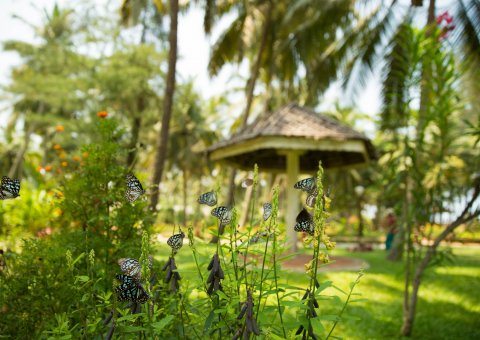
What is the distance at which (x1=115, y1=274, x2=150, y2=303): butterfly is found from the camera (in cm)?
171

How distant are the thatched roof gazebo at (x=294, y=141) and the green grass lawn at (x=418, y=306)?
2.66 meters

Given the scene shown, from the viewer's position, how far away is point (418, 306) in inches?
230

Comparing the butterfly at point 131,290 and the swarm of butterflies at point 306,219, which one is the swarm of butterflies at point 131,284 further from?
the swarm of butterflies at point 306,219

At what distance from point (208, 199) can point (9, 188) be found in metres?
1.01

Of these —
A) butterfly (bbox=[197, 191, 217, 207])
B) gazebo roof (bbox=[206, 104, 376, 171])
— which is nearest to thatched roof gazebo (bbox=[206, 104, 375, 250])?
gazebo roof (bbox=[206, 104, 376, 171])

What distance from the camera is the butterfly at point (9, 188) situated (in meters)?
2.08

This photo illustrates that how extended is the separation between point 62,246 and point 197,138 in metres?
30.1

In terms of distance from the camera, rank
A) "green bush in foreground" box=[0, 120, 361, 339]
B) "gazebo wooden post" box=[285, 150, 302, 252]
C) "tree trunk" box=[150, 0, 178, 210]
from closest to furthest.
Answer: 1. "green bush in foreground" box=[0, 120, 361, 339]
2. "tree trunk" box=[150, 0, 178, 210]
3. "gazebo wooden post" box=[285, 150, 302, 252]

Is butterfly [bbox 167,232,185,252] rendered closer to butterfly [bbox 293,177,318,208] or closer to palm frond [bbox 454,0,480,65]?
butterfly [bbox 293,177,318,208]

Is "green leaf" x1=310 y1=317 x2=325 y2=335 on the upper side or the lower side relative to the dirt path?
Result: upper

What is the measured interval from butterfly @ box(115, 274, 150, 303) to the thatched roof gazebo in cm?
702

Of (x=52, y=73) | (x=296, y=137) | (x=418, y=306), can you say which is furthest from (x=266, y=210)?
(x=52, y=73)

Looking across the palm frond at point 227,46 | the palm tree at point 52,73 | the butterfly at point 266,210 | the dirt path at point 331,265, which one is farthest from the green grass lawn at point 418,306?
the palm tree at point 52,73

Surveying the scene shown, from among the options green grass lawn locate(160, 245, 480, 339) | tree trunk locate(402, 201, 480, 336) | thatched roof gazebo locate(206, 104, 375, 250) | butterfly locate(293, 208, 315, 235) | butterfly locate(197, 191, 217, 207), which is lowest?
green grass lawn locate(160, 245, 480, 339)
